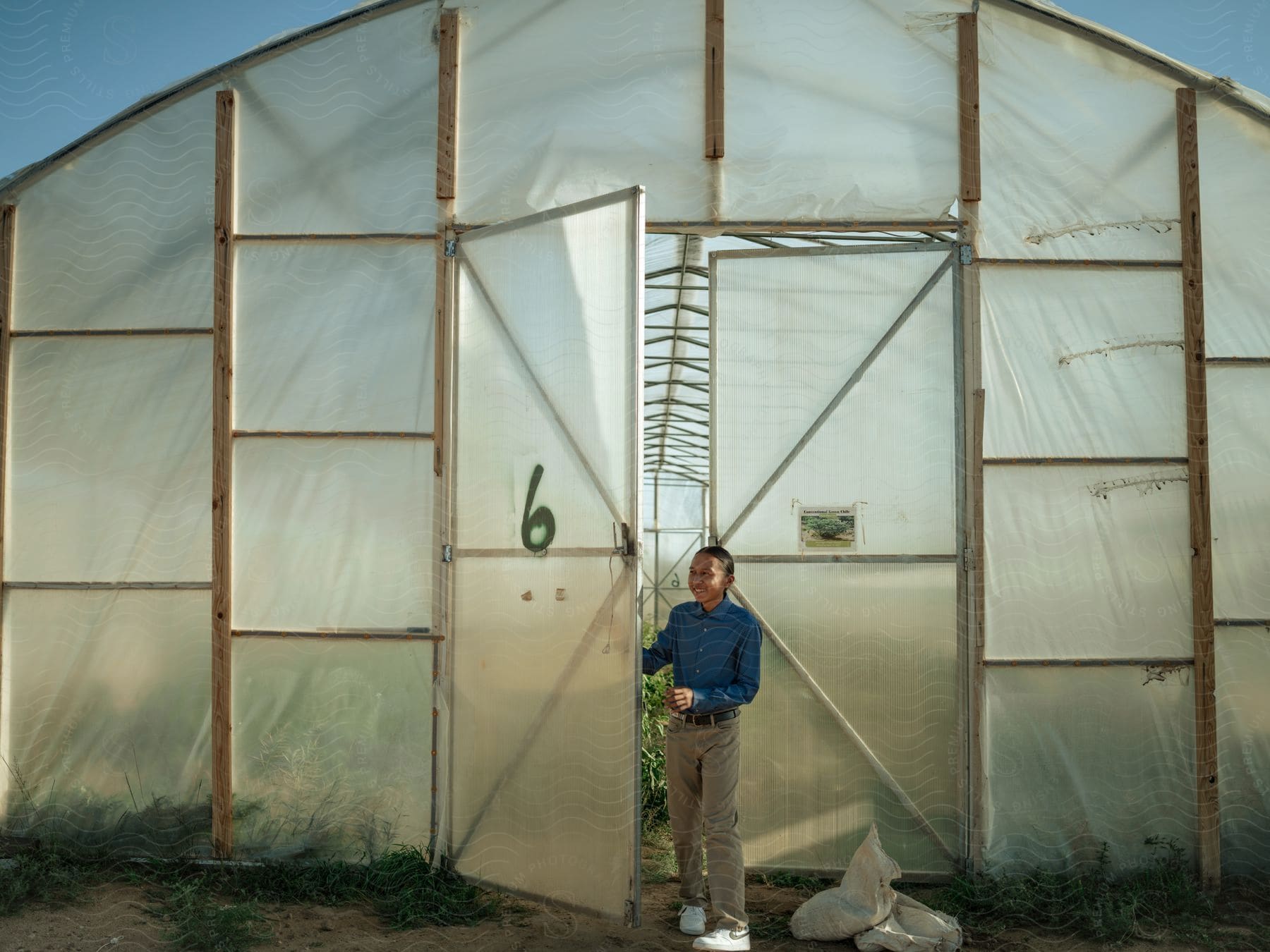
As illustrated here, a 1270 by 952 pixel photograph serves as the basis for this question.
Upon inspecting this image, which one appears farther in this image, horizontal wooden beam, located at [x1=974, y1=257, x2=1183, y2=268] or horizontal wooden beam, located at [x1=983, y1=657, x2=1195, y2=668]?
horizontal wooden beam, located at [x1=974, y1=257, x2=1183, y2=268]

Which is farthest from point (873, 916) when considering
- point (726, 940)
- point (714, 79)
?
point (714, 79)

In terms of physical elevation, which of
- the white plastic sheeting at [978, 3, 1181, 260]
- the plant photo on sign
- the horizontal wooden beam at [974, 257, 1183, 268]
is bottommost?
the plant photo on sign

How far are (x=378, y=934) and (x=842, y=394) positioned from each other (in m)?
3.56

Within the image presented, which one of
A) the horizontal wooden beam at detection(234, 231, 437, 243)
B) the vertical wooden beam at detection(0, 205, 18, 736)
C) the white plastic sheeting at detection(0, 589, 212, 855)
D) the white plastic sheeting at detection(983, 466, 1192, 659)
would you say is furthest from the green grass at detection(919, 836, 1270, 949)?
the vertical wooden beam at detection(0, 205, 18, 736)

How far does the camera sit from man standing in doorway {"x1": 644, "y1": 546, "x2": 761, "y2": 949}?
4508 mm

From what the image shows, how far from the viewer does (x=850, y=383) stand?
18.9 ft

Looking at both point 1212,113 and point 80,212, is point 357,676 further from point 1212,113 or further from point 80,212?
point 1212,113

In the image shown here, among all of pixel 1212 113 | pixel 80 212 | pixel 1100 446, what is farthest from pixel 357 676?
pixel 1212 113

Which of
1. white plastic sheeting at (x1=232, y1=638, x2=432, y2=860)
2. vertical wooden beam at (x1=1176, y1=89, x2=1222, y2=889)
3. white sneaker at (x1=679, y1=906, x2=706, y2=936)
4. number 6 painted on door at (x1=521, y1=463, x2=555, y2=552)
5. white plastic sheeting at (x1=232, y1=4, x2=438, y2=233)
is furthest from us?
white plastic sheeting at (x1=232, y1=4, x2=438, y2=233)

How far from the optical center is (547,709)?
516 cm

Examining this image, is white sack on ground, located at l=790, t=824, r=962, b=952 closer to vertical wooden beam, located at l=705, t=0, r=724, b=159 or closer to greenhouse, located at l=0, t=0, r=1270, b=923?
greenhouse, located at l=0, t=0, r=1270, b=923

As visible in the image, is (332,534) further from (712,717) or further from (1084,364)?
(1084,364)

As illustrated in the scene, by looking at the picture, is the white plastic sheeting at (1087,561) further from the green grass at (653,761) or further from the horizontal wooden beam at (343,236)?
the horizontal wooden beam at (343,236)

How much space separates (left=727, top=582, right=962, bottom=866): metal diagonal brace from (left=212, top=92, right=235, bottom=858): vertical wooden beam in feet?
8.93
